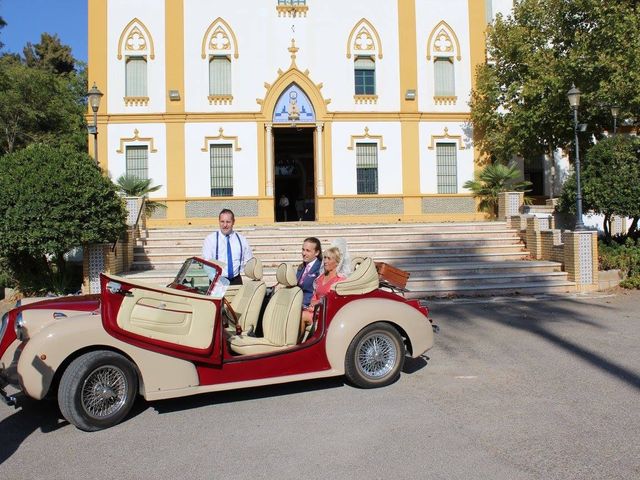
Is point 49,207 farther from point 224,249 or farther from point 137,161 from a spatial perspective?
point 137,161

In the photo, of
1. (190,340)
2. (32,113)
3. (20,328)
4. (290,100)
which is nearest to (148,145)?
(290,100)

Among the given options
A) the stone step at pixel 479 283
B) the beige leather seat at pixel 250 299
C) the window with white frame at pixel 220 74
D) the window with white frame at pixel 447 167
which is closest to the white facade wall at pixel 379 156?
the window with white frame at pixel 447 167

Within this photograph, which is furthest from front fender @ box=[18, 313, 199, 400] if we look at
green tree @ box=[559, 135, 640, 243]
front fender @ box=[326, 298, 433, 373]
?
green tree @ box=[559, 135, 640, 243]

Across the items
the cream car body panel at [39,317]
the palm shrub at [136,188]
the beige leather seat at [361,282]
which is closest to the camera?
the cream car body panel at [39,317]

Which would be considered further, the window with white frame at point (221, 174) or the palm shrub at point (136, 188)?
the window with white frame at point (221, 174)

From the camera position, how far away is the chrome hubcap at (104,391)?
14.5 ft

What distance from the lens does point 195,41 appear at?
1958cm

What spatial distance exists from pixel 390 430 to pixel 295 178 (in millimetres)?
22437

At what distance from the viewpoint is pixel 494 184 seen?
745 inches

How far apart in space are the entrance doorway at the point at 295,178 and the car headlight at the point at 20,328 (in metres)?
19.1

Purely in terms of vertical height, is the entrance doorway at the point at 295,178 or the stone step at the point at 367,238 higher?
the entrance doorway at the point at 295,178

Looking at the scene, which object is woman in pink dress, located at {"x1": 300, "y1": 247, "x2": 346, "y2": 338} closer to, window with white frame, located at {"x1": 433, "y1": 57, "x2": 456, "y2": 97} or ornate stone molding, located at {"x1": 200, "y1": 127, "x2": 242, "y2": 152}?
ornate stone molding, located at {"x1": 200, "y1": 127, "x2": 242, "y2": 152}

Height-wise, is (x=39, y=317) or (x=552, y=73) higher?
(x=552, y=73)

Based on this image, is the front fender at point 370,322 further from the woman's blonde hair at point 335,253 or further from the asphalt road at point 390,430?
the woman's blonde hair at point 335,253
